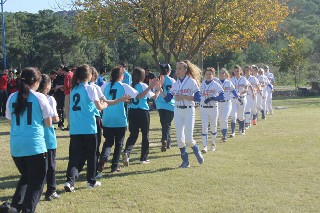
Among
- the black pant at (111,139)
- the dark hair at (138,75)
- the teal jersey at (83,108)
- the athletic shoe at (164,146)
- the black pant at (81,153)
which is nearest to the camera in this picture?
the teal jersey at (83,108)

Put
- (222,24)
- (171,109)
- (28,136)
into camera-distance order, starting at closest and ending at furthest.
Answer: (28,136), (171,109), (222,24)

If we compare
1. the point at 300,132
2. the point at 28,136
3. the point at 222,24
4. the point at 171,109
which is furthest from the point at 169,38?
the point at 28,136

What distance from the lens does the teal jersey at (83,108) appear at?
798 cm

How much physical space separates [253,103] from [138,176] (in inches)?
372

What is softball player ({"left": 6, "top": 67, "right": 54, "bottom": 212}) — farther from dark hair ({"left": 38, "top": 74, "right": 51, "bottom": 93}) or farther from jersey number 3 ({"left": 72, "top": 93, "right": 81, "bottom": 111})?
jersey number 3 ({"left": 72, "top": 93, "right": 81, "bottom": 111})

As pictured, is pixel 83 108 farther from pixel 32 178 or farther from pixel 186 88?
pixel 186 88

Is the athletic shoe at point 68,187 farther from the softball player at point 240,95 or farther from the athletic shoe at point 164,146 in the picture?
the softball player at point 240,95

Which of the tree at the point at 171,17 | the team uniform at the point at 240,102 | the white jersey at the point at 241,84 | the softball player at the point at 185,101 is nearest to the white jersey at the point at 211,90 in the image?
the softball player at the point at 185,101

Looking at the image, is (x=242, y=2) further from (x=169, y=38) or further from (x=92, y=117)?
(x=92, y=117)

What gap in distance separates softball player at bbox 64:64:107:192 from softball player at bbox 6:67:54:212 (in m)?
1.63

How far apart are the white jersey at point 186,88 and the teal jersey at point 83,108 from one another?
7.55ft

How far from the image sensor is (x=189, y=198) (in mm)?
7586

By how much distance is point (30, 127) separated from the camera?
6262 mm

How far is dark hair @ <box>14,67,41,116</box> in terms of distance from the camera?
6.23 metres
